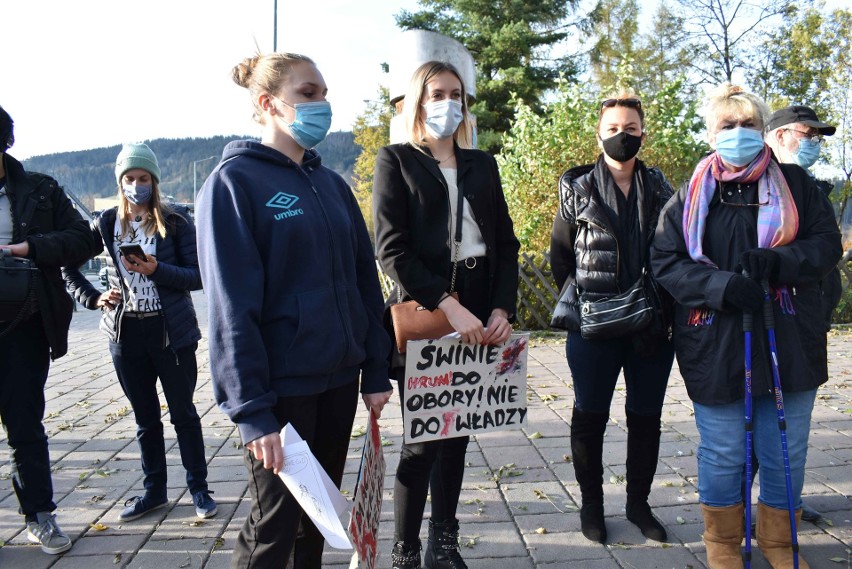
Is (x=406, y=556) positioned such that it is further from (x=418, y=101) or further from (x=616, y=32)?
(x=616, y=32)

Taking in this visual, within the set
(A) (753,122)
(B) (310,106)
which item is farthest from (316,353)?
(A) (753,122)

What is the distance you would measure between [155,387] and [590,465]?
7.43 ft

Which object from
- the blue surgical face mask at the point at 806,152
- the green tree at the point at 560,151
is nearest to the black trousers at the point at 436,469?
the blue surgical face mask at the point at 806,152

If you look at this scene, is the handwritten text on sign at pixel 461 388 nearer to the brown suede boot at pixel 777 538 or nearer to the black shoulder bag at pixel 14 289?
the brown suede boot at pixel 777 538

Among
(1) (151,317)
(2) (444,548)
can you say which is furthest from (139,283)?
(2) (444,548)

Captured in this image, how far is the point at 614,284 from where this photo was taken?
301cm

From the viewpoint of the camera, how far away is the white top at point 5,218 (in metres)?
3.18

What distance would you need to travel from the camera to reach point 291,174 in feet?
7.19

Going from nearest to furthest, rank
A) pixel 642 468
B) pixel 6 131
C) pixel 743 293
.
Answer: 1. pixel 743 293
2. pixel 6 131
3. pixel 642 468

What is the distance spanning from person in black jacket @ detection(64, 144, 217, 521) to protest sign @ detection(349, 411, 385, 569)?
146 cm

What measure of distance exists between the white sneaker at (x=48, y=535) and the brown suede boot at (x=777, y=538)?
10.3 ft

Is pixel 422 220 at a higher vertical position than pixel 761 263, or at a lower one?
higher

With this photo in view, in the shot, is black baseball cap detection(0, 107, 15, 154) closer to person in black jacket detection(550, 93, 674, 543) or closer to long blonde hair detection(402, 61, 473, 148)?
long blonde hair detection(402, 61, 473, 148)

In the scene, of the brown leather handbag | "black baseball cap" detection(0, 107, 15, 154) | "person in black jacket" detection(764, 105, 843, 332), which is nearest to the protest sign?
the brown leather handbag
